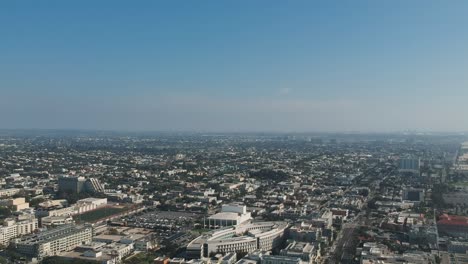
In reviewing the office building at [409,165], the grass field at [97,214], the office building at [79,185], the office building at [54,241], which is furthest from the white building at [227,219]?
the office building at [409,165]

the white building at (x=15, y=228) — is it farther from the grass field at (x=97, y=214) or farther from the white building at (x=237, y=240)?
the white building at (x=237, y=240)

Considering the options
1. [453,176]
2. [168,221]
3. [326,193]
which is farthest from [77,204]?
[453,176]

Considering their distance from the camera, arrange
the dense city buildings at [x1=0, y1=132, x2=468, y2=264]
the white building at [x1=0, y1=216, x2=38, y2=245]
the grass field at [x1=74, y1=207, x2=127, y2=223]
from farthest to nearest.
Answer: the grass field at [x1=74, y1=207, x2=127, y2=223], the white building at [x1=0, y1=216, x2=38, y2=245], the dense city buildings at [x1=0, y1=132, x2=468, y2=264]

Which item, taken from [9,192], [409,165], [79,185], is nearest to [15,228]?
[9,192]

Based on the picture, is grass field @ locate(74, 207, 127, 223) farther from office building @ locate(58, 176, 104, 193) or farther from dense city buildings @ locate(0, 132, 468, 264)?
office building @ locate(58, 176, 104, 193)

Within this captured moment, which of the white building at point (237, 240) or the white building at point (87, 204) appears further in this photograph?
the white building at point (87, 204)

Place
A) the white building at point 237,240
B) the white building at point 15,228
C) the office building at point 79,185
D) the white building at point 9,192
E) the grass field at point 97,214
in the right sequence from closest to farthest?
1. the white building at point 237,240
2. the white building at point 15,228
3. the grass field at point 97,214
4. the white building at point 9,192
5. the office building at point 79,185

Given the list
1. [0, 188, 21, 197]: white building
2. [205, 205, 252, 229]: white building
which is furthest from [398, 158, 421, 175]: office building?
[0, 188, 21, 197]: white building

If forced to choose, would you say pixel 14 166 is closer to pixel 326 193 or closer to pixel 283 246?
pixel 326 193
